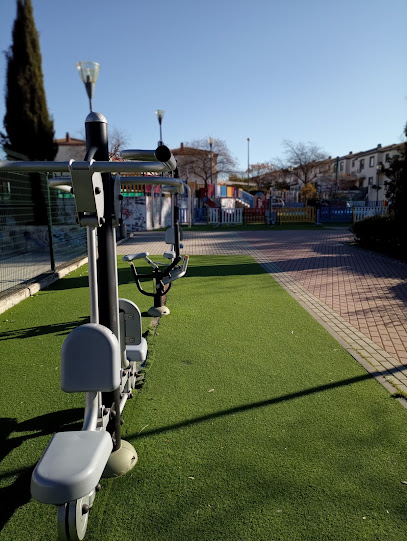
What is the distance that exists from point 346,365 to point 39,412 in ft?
8.96

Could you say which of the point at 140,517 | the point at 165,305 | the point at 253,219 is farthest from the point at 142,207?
the point at 140,517

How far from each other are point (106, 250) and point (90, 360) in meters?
0.57

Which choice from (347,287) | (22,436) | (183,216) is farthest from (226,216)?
(22,436)

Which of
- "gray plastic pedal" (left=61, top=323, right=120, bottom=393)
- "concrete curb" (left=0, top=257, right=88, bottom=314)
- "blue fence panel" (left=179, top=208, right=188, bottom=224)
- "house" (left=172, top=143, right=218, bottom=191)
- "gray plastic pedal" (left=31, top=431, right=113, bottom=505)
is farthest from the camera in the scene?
"house" (left=172, top=143, right=218, bottom=191)

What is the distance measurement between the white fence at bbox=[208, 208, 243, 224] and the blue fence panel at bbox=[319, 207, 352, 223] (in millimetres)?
5254

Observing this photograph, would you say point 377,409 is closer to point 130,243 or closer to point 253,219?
point 130,243

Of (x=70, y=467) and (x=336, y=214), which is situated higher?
(x=336, y=214)

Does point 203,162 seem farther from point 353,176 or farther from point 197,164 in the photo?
point 353,176

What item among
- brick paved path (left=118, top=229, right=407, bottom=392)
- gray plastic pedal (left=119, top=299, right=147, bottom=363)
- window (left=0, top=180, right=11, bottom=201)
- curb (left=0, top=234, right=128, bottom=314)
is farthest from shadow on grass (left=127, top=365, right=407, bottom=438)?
window (left=0, top=180, right=11, bottom=201)

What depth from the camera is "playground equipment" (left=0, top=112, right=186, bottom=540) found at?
153cm

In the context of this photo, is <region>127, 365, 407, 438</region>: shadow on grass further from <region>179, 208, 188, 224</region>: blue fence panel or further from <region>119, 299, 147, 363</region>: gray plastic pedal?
<region>179, 208, 188, 224</region>: blue fence panel

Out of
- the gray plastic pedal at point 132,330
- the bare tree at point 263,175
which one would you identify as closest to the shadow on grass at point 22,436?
the gray plastic pedal at point 132,330

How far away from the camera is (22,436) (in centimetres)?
267

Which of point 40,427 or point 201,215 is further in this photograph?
point 201,215
